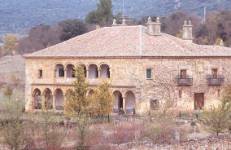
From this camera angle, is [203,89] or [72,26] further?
[72,26]

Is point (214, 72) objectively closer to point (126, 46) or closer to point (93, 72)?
point (126, 46)

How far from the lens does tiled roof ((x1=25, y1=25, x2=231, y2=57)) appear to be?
52562 mm

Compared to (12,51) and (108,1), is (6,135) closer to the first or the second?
(108,1)

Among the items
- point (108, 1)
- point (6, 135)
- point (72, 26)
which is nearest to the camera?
point (6, 135)

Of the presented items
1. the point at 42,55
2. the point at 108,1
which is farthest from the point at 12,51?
the point at 42,55

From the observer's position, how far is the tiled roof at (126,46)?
172 feet

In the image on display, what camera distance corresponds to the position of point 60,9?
148 meters

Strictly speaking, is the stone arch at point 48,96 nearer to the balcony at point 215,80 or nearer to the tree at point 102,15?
the balcony at point 215,80

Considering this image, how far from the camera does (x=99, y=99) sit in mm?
46312

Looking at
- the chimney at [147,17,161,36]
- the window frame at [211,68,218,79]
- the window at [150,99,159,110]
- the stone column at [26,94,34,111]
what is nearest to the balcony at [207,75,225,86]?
the window frame at [211,68,218,79]

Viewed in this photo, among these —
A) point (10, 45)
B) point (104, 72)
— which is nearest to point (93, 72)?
point (104, 72)

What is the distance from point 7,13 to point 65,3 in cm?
1221

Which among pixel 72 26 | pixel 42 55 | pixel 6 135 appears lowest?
pixel 6 135

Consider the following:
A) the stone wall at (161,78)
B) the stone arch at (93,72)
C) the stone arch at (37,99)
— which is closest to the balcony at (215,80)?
the stone wall at (161,78)
